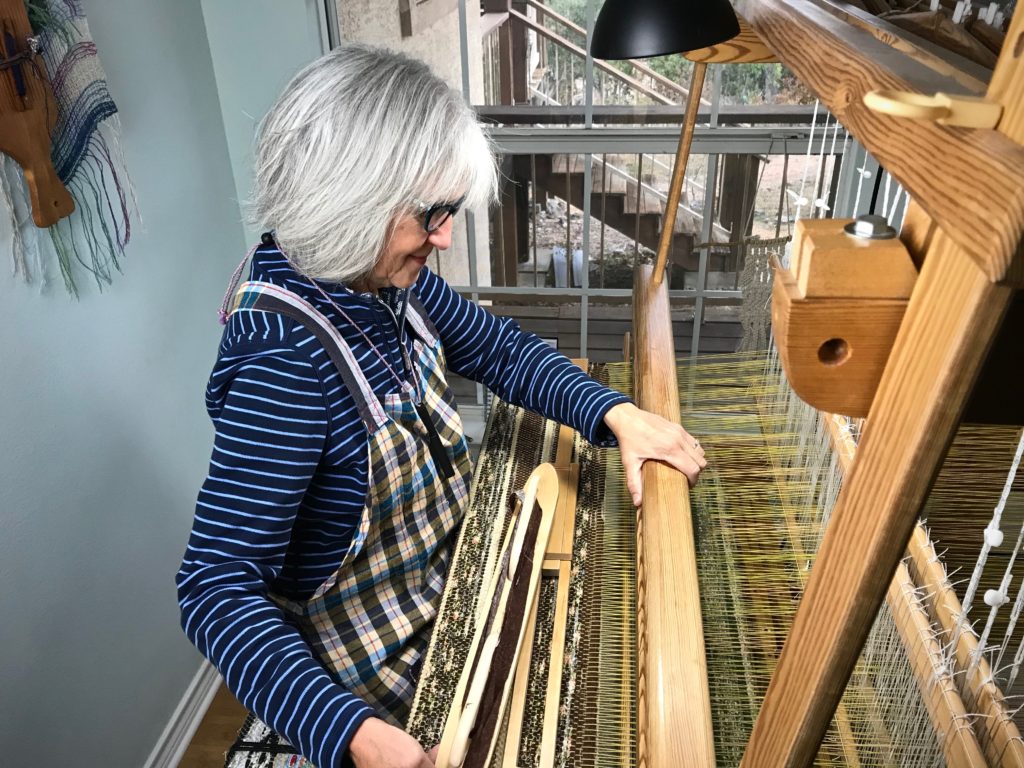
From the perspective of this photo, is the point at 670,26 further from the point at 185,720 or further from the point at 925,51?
the point at 185,720

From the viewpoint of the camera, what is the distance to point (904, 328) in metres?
0.38

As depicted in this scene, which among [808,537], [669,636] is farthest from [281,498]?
[808,537]

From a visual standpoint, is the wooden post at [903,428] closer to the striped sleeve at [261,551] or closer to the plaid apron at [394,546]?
the striped sleeve at [261,551]

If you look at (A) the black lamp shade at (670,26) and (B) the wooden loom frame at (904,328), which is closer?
(B) the wooden loom frame at (904,328)

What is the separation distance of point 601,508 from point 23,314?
1282mm

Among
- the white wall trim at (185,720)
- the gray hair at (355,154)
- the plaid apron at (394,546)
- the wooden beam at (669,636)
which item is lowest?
the white wall trim at (185,720)

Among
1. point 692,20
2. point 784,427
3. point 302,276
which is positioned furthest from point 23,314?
point 784,427

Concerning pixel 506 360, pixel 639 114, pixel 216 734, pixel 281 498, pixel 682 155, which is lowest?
pixel 216 734

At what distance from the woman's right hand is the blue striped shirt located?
0.02m

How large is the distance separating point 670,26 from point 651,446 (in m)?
0.61

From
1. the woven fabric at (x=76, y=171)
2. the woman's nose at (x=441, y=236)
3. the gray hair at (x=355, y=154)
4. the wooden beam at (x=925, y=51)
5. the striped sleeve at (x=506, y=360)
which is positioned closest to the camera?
the wooden beam at (x=925, y=51)

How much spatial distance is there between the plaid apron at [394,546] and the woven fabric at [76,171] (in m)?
0.80

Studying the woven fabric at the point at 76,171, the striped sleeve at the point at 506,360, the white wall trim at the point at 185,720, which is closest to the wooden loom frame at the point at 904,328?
the striped sleeve at the point at 506,360

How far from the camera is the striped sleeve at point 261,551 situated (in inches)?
37.6
